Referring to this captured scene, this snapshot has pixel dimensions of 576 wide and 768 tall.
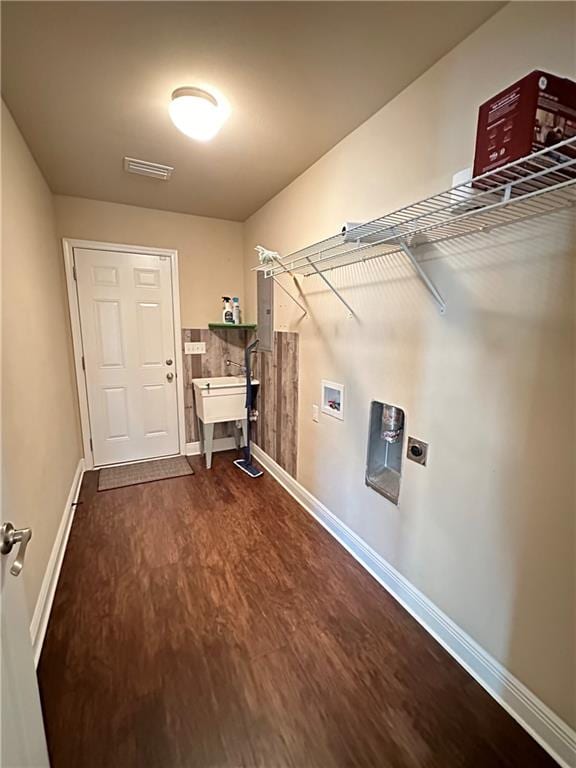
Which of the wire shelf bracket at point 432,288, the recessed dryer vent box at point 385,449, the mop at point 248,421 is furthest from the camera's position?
the mop at point 248,421

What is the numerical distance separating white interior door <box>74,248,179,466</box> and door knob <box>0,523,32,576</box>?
2.77m

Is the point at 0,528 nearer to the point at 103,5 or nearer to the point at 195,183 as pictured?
the point at 103,5

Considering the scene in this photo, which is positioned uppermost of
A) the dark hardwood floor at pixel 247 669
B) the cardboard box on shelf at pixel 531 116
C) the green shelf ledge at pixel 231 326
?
the cardboard box on shelf at pixel 531 116

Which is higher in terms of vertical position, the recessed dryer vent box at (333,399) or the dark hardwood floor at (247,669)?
the recessed dryer vent box at (333,399)

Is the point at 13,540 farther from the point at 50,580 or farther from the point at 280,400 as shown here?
the point at 280,400

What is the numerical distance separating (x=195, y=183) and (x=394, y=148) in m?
1.64

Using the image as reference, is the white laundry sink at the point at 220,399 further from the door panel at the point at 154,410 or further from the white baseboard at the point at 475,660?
the white baseboard at the point at 475,660

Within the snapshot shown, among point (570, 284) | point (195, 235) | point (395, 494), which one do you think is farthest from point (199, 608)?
point (195, 235)

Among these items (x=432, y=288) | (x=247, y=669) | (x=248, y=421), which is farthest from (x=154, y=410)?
→ (x=432, y=288)

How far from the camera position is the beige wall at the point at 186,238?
3.08m

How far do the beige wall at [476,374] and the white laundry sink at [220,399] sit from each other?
156 centimetres

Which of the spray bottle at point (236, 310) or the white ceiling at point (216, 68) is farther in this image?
the spray bottle at point (236, 310)

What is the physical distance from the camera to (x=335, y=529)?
2396mm

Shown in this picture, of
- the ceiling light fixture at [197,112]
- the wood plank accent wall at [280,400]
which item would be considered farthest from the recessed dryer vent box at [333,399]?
the ceiling light fixture at [197,112]
